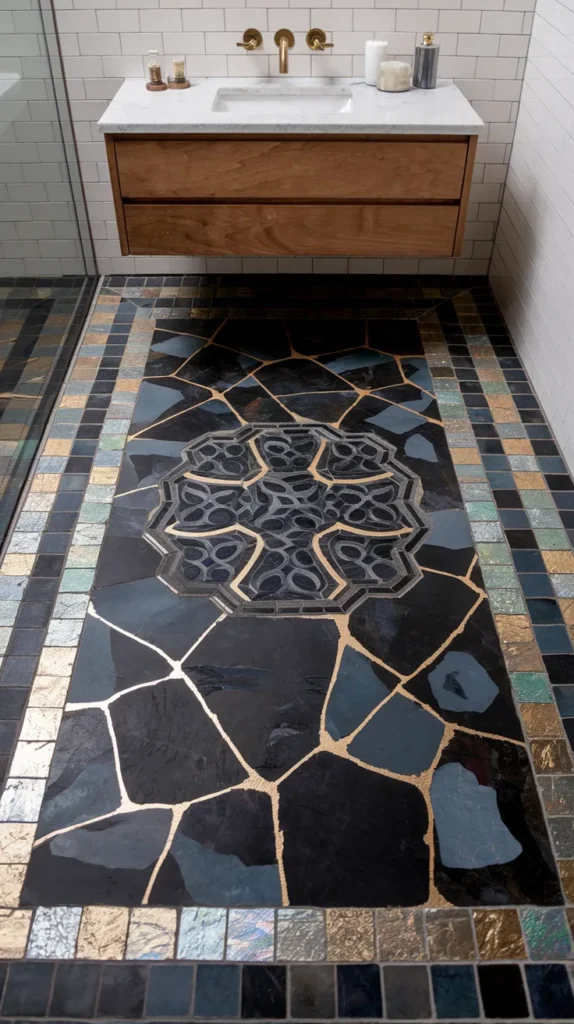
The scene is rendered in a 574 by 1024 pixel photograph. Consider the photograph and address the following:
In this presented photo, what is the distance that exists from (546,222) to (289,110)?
1.06 m

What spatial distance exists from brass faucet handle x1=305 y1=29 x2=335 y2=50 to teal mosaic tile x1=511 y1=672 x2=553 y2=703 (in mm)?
2550

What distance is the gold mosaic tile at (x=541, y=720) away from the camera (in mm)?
2057

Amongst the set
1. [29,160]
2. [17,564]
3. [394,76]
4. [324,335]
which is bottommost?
[324,335]

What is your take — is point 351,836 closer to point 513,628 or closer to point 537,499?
point 513,628

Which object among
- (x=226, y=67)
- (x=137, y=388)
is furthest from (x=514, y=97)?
(x=137, y=388)

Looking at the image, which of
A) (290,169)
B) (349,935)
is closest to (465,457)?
(290,169)

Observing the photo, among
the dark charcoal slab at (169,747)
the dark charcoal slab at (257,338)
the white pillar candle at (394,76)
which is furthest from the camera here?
the dark charcoal slab at (257,338)

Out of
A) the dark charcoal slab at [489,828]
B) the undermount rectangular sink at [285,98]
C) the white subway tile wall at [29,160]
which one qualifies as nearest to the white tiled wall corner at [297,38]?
the undermount rectangular sink at [285,98]

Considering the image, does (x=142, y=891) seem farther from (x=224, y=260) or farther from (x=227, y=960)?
(x=224, y=260)

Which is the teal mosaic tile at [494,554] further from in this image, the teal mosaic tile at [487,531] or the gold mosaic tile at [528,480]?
the gold mosaic tile at [528,480]

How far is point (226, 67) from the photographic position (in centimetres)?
348

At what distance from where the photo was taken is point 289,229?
3.19 meters

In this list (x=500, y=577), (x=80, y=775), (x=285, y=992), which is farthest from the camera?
(x=500, y=577)

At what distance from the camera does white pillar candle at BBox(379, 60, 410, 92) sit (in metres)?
3.25
